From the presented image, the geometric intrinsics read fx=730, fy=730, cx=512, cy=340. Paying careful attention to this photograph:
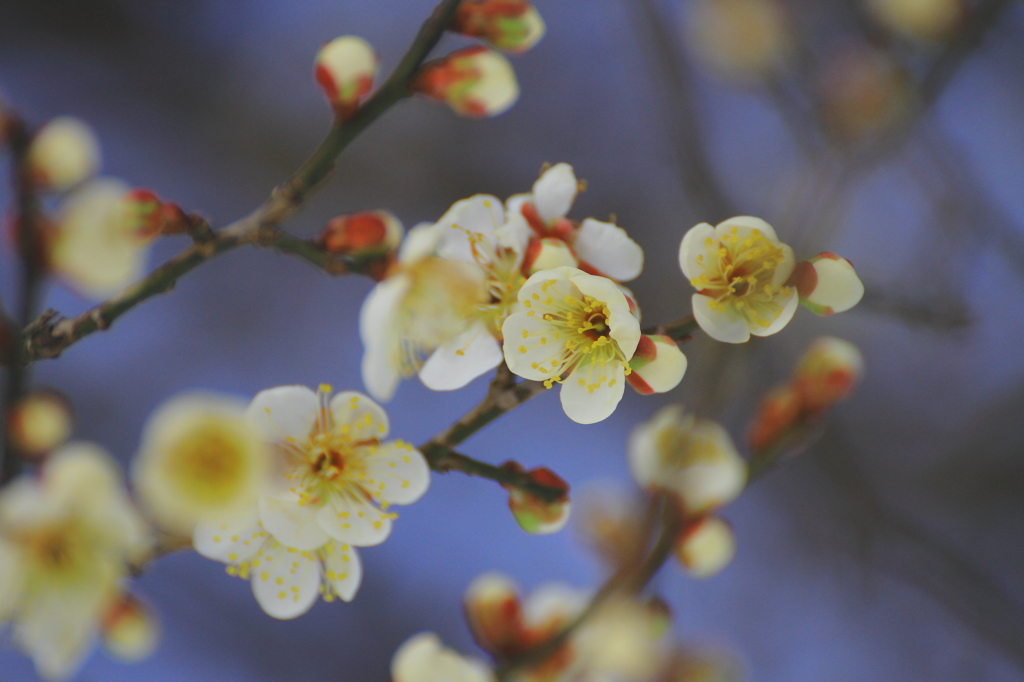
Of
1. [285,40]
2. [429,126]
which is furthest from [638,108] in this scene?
[285,40]

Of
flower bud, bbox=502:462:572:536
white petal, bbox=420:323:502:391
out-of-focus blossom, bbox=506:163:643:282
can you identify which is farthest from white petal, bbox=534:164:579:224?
flower bud, bbox=502:462:572:536

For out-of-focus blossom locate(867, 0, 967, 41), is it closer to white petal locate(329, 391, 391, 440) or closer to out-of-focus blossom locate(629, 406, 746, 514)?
out-of-focus blossom locate(629, 406, 746, 514)

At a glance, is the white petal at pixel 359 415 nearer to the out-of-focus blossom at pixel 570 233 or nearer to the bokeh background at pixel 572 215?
the out-of-focus blossom at pixel 570 233

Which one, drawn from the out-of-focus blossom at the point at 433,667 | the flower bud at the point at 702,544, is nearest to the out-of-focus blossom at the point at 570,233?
the flower bud at the point at 702,544

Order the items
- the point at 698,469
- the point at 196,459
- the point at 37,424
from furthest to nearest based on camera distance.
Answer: the point at 698,469
the point at 37,424
the point at 196,459

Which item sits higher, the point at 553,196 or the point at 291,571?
the point at 553,196

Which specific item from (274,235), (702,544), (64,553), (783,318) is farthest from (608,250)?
(64,553)

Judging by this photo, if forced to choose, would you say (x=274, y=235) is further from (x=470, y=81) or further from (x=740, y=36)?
(x=740, y=36)
